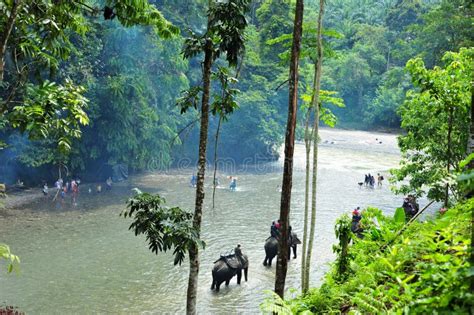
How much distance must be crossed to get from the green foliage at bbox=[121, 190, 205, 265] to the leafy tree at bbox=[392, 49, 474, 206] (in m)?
6.74

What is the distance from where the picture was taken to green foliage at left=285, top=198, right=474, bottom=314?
383 cm

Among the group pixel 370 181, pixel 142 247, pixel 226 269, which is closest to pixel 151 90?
pixel 142 247

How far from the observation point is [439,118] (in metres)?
14.9

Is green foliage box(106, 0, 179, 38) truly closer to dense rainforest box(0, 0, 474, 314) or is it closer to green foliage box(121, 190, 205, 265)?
dense rainforest box(0, 0, 474, 314)

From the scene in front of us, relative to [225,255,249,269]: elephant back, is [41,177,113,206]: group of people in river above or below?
above

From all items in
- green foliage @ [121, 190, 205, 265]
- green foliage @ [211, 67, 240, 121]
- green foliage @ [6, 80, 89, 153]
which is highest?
green foliage @ [211, 67, 240, 121]

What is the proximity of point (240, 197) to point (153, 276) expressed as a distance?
14083 millimetres

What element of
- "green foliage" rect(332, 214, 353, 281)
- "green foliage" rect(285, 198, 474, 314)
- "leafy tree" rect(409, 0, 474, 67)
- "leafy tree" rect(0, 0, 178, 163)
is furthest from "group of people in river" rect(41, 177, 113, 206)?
"leafy tree" rect(409, 0, 474, 67)

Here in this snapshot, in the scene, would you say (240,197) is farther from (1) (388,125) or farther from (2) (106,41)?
(1) (388,125)

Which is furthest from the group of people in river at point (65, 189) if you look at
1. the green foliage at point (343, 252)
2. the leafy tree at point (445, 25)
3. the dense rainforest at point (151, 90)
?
the leafy tree at point (445, 25)

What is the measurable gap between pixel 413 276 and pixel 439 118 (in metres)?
11.5

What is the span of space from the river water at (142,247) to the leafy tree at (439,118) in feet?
16.1

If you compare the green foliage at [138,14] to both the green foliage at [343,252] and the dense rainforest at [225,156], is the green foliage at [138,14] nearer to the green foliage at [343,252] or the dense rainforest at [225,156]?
the dense rainforest at [225,156]

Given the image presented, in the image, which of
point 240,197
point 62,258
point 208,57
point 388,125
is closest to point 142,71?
point 240,197
